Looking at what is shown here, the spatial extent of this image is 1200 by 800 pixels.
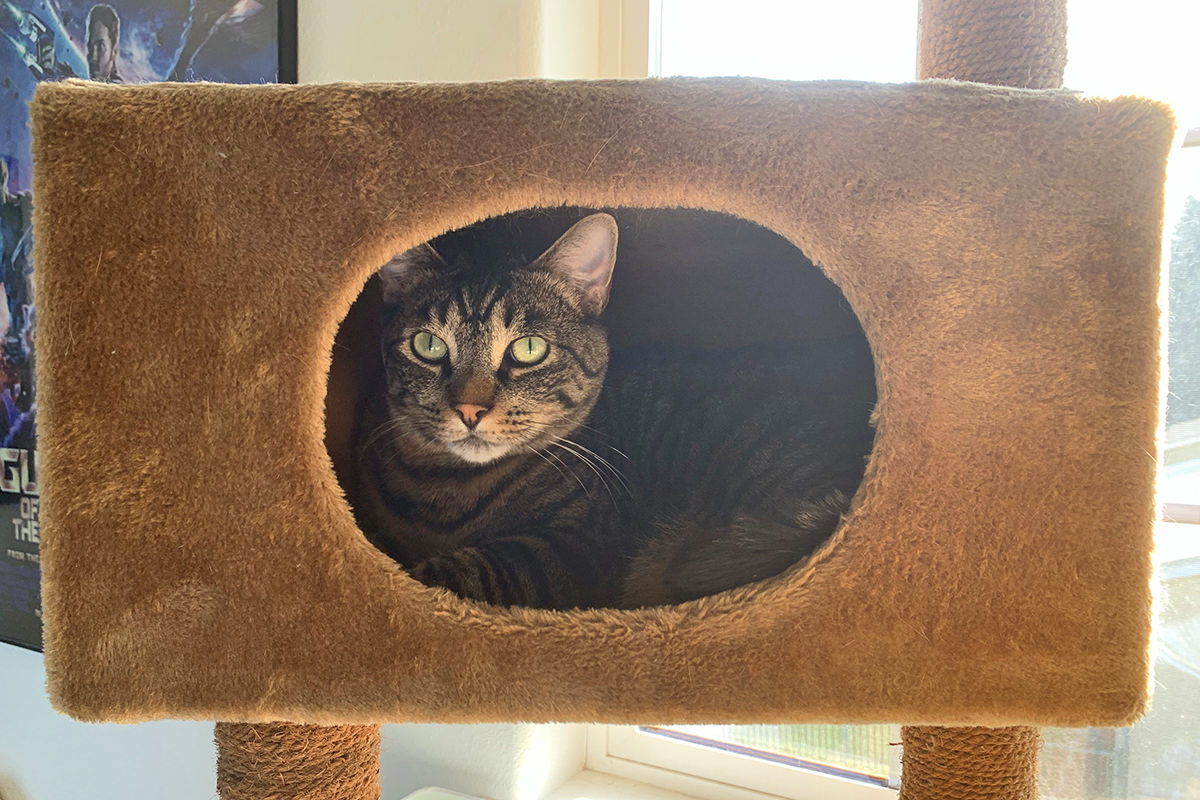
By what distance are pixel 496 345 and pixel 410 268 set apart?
0.55 feet

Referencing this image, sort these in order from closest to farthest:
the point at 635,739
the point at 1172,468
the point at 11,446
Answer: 1. the point at 1172,468
2. the point at 635,739
3. the point at 11,446

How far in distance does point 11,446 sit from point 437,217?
1333mm

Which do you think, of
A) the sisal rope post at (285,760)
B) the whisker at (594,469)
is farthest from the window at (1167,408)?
the sisal rope post at (285,760)

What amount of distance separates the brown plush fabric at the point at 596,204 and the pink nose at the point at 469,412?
0.19 metres

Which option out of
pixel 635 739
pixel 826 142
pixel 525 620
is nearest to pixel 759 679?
pixel 525 620

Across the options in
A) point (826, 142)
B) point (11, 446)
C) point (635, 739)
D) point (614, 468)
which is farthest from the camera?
point (11, 446)

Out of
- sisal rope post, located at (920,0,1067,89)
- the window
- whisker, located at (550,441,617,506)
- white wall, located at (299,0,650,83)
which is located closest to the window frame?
the window

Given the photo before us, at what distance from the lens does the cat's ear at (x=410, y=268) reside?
0.94m

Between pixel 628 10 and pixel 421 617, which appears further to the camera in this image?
pixel 628 10

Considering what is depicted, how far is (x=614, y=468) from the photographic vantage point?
952 millimetres

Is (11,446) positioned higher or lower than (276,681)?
higher

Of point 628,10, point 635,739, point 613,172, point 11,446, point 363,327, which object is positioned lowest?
point 635,739

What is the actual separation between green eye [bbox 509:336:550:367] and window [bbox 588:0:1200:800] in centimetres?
42

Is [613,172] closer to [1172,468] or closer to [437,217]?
[437,217]
